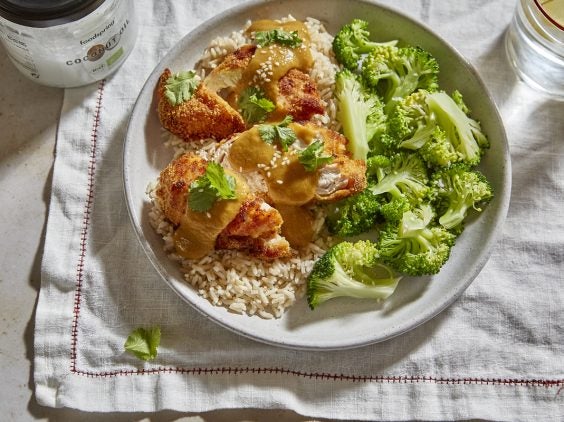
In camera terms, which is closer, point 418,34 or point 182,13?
point 418,34

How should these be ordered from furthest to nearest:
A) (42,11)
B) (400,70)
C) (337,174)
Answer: (400,70) < (337,174) < (42,11)

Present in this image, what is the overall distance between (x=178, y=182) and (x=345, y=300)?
3.57ft

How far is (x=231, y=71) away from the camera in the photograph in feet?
13.1

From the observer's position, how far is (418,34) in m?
4.19

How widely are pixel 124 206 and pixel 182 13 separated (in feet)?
4.23

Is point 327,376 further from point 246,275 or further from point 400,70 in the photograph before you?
→ point 400,70

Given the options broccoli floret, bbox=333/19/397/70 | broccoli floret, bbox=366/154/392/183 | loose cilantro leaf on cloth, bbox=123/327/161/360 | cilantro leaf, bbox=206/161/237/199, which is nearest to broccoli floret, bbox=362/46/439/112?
broccoli floret, bbox=333/19/397/70

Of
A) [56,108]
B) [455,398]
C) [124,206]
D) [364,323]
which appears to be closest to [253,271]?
[364,323]

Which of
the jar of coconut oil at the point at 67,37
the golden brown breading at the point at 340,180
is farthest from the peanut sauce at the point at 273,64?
the jar of coconut oil at the point at 67,37

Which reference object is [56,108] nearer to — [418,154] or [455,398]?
[418,154]

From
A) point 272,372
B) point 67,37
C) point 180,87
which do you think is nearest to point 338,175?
point 180,87

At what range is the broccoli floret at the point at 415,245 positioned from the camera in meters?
3.74

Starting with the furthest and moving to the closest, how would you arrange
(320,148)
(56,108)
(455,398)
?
(56,108) < (455,398) < (320,148)

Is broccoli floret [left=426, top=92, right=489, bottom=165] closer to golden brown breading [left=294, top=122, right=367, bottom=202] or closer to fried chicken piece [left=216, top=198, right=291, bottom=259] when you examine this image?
golden brown breading [left=294, top=122, right=367, bottom=202]
